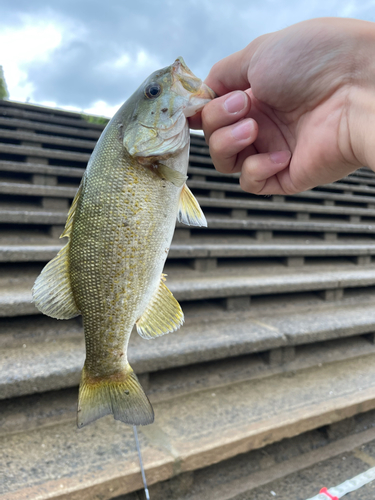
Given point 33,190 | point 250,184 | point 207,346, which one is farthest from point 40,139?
point 250,184

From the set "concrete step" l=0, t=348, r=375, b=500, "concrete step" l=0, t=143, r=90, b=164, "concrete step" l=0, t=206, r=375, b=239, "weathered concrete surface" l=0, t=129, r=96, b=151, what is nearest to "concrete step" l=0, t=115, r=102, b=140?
"weathered concrete surface" l=0, t=129, r=96, b=151

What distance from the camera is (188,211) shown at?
120 cm

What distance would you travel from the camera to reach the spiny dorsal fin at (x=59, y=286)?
40.9 inches

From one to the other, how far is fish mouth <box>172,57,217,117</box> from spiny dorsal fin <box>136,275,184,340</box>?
1.86ft

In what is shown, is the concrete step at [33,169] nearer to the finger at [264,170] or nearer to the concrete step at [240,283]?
the concrete step at [240,283]

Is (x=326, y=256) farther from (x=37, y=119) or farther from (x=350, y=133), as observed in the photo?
(x=37, y=119)

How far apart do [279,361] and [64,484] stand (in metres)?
1.81

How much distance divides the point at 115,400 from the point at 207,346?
161 centimetres

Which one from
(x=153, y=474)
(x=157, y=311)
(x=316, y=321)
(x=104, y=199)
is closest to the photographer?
(x=104, y=199)

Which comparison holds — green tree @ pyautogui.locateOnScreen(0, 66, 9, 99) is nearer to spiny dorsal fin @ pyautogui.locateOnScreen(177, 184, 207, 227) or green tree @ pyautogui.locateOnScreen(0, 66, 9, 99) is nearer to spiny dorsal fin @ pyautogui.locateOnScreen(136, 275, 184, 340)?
spiny dorsal fin @ pyautogui.locateOnScreen(177, 184, 207, 227)

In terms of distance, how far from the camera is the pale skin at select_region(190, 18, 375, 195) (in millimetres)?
1224

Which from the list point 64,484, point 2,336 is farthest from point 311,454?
point 2,336

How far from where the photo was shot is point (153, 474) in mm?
1909

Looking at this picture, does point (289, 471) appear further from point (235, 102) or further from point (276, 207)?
point (276, 207)
